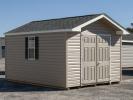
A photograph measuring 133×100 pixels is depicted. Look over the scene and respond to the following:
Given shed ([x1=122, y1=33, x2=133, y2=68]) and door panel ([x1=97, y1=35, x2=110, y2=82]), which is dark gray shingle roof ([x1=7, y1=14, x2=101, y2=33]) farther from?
shed ([x1=122, y1=33, x2=133, y2=68])

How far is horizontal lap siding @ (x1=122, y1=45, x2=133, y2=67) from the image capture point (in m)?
32.3

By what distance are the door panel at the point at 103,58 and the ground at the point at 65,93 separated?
60 centimetres

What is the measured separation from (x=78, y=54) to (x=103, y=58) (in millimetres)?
1857

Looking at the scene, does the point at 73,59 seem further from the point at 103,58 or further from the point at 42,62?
the point at 103,58

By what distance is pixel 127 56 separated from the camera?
32.7m

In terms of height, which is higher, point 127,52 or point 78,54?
point 127,52

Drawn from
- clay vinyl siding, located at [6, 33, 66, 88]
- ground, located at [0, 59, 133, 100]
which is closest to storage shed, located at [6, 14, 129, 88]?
clay vinyl siding, located at [6, 33, 66, 88]

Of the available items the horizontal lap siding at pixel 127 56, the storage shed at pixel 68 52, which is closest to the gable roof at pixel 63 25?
the storage shed at pixel 68 52

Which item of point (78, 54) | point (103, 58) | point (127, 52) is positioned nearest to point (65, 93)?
point (78, 54)

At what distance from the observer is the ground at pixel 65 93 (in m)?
14.0

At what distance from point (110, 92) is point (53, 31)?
146 inches

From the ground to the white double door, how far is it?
521mm

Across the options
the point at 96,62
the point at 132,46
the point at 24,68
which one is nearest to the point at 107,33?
the point at 96,62

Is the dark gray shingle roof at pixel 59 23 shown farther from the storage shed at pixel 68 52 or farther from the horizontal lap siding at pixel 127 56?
the horizontal lap siding at pixel 127 56
